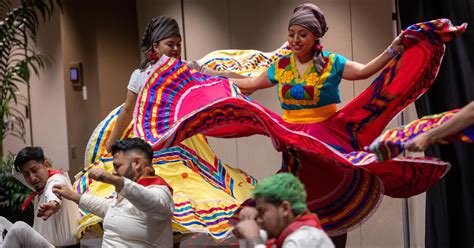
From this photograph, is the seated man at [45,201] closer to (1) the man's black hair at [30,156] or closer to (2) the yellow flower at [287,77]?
(1) the man's black hair at [30,156]

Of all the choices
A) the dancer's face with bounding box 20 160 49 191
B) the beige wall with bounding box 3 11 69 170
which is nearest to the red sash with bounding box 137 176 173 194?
the dancer's face with bounding box 20 160 49 191

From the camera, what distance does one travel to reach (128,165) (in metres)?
3.89

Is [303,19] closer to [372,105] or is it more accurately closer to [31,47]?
[372,105]

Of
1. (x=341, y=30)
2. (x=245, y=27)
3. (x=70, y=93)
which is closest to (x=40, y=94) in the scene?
(x=70, y=93)

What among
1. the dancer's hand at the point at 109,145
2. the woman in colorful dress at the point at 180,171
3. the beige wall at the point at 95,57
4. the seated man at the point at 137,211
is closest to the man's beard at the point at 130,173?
the seated man at the point at 137,211

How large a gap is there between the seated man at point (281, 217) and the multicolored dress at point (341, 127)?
3.10 feet

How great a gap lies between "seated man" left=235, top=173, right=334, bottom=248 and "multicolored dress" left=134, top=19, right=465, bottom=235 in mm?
946

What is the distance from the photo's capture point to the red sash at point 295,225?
2.80m

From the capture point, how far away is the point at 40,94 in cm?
868

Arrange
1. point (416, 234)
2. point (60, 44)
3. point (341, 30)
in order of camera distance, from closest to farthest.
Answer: point (416, 234) → point (341, 30) → point (60, 44)

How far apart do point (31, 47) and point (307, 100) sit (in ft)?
17.1

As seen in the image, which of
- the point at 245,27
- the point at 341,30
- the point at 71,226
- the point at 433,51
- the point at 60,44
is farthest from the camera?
the point at 60,44

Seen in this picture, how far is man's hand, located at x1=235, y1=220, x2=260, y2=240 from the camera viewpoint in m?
2.80

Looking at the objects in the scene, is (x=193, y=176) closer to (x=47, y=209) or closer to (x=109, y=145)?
(x=109, y=145)
